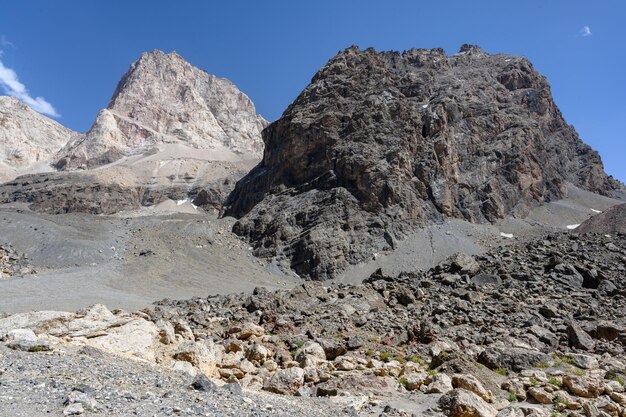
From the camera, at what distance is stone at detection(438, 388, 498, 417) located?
9.75 meters

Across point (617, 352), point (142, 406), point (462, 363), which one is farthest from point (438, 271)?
point (142, 406)

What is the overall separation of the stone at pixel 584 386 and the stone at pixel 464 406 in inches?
122

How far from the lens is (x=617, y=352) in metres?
17.2

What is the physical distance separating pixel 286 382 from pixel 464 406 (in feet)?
13.5

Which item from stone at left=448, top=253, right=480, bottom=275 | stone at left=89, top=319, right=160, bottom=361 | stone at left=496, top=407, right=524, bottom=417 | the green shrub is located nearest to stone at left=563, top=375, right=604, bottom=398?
the green shrub

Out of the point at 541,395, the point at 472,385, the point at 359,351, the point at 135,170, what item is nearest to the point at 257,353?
the point at 359,351

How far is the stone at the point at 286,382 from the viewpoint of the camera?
11.1 meters

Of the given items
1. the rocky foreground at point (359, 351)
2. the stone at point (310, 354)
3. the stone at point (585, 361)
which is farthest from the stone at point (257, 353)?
the stone at point (585, 361)

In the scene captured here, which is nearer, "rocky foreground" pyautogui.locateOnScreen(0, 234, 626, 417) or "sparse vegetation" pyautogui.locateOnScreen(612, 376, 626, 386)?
"rocky foreground" pyautogui.locateOnScreen(0, 234, 626, 417)

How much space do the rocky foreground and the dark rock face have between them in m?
29.6

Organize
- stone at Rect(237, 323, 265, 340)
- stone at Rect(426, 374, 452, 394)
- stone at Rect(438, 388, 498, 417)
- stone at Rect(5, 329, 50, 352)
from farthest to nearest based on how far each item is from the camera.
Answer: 1. stone at Rect(237, 323, 265, 340)
2. stone at Rect(426, 374, 452, 394)
3. stone at Rect(5, 329, 50, 352)
4. stone at Rect(438, 388, 498, 417)

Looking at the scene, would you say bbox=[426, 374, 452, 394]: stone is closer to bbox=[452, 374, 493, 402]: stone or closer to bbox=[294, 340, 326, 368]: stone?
bbox=[452, 374, 493, 402]: stone

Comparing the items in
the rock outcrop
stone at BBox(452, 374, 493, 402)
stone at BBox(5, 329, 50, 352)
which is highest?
the rock outcrop

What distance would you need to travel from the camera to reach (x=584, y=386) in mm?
11789
